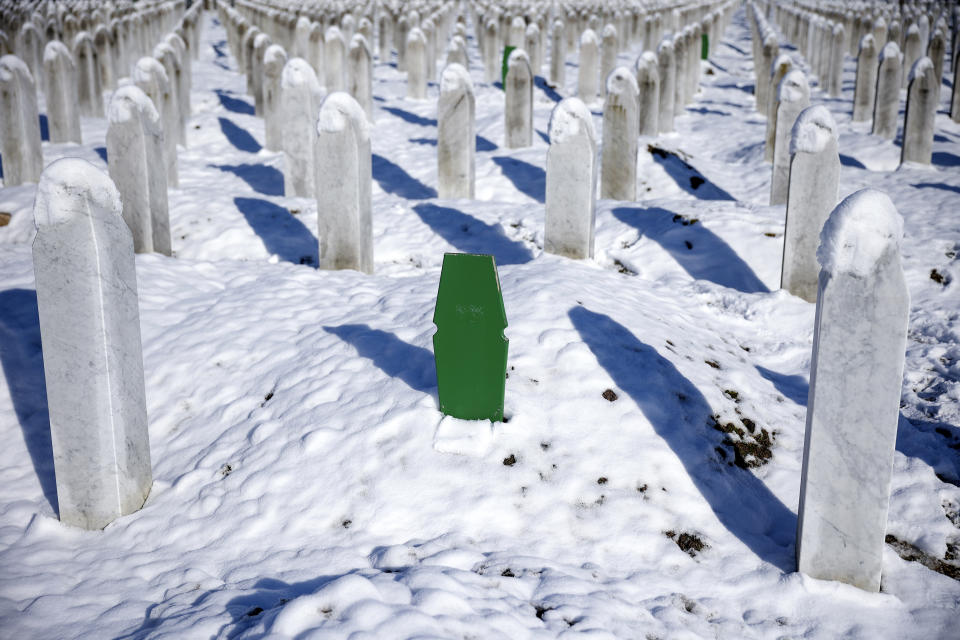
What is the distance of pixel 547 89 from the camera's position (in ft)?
55.1

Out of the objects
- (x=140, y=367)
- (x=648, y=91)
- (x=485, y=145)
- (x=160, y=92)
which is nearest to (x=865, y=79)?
(x=648, y=91)

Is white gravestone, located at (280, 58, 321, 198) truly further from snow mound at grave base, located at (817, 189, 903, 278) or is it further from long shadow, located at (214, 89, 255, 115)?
snow mound at grave base, located at (817, 189, 903, 278)

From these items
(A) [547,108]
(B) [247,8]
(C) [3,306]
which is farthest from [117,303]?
(B) [247,8]

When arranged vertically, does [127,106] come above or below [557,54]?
below

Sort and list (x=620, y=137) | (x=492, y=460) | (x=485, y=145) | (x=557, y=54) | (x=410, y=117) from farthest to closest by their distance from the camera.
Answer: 1. (x=557, y=54)
2. (x=410, y=117)
3. (x=485, y=145)
4. (x=620, y=137)
5. (x=492, y=460)

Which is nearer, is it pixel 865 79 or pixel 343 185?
pixel 343 185

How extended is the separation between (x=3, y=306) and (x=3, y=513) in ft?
7.97

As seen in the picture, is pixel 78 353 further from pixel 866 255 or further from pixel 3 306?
pixel 866 255

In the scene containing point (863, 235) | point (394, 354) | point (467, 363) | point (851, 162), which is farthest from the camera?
point (851, 162)

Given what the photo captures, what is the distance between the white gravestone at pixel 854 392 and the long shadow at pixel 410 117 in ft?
36.7

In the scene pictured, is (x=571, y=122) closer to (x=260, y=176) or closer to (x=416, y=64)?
(x=260, y=176)

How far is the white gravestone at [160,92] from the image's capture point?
9930mm

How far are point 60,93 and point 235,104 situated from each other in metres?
4.51

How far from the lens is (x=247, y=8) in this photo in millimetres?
29094
